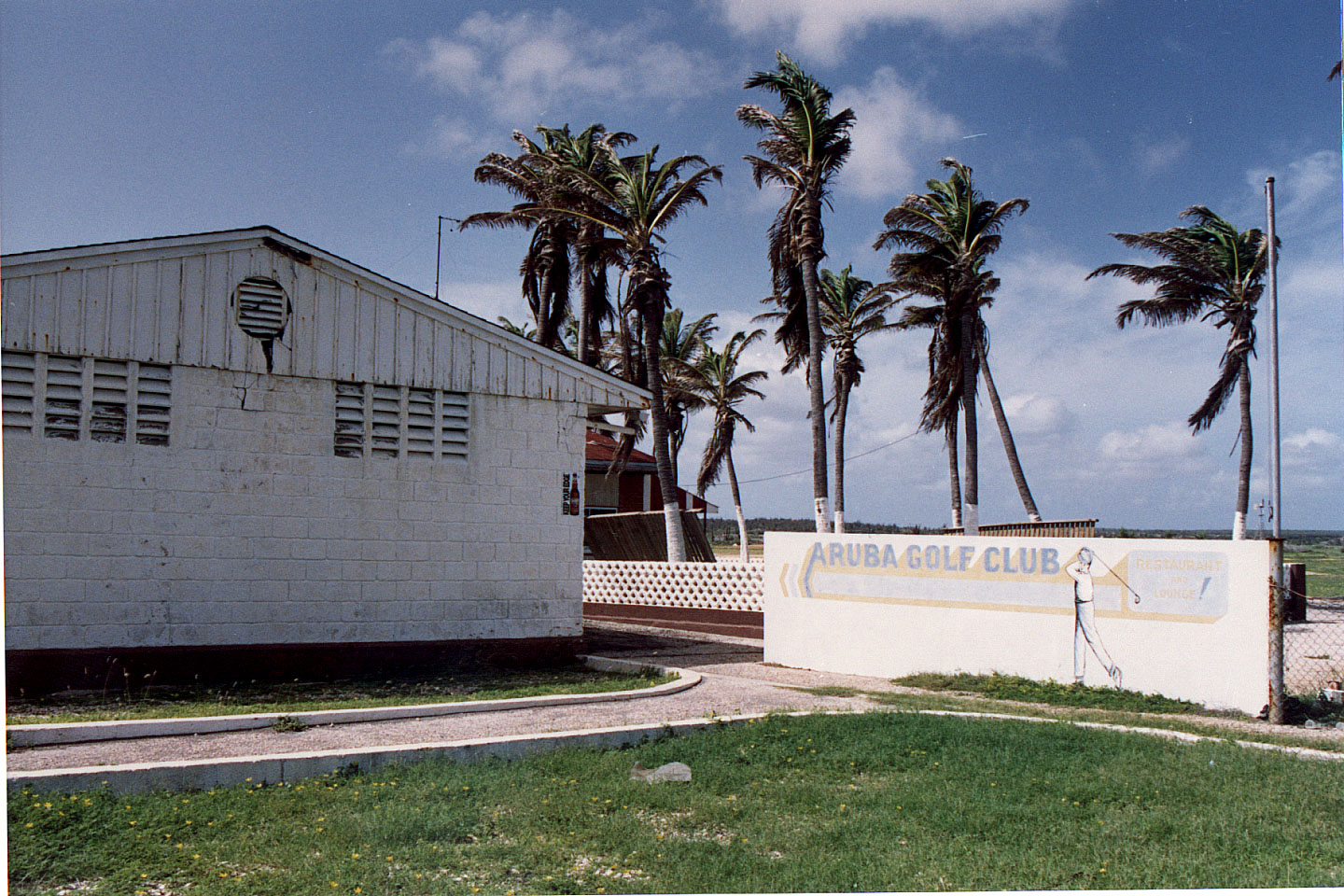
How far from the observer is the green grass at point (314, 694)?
900 centimetres

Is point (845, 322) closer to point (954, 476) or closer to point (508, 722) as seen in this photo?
point (954, 476)

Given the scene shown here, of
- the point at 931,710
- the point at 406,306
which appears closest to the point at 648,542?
the point at 406,306

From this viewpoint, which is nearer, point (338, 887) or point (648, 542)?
point (338, 887)

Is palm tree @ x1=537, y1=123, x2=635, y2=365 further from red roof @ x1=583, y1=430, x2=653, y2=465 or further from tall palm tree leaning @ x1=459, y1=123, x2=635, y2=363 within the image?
red roof @ x1=583, y1=430, x2=653, y2=465

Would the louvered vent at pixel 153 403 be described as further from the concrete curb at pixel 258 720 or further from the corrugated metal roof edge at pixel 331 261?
the concrete curb at pixel 258 720

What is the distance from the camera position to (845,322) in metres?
32.4

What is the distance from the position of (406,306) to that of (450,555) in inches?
130

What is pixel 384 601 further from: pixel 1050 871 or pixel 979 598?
pixel 1050 871

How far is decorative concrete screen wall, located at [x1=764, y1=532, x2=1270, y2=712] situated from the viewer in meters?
10.1

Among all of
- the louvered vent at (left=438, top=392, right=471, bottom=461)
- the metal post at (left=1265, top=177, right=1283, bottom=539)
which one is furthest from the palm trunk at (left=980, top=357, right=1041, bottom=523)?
the louvered vent at (left=438, top=392, right=471, bottom=461)

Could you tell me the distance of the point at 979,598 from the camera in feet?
38.3

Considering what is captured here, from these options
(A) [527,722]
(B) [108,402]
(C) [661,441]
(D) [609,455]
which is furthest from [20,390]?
(D) [609,455]

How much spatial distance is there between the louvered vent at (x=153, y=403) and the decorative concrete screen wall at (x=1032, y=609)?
7.86m

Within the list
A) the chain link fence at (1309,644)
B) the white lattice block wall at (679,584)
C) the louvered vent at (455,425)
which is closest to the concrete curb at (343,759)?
the chain link fence at (1309,644)
